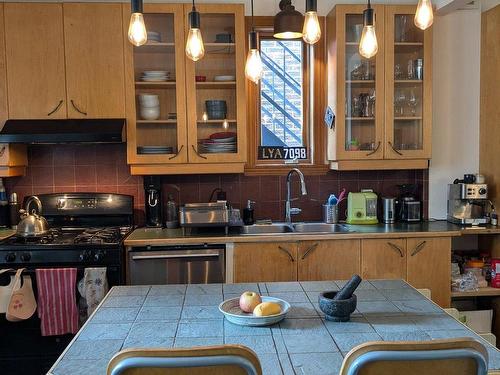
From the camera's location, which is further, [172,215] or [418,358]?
[172,215]

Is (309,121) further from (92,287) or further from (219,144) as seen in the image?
(92,287)

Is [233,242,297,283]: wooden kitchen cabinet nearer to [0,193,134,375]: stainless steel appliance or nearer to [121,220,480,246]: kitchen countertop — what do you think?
[121,220,480,246]: kitchen countertop

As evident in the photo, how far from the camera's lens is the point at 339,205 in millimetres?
3947

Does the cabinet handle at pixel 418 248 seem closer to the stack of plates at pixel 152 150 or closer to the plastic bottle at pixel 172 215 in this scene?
the plastic bottle at pixel 172 215

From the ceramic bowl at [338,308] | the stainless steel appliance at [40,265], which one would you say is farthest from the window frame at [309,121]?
the ceramic bowl at [338,308]

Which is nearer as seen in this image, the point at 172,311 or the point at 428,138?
the point at 172,311

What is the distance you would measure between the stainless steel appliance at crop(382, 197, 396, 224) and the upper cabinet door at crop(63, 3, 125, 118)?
1973 mm

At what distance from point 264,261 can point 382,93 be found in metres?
1.43

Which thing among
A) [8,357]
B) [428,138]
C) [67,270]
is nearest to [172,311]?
[67,270]

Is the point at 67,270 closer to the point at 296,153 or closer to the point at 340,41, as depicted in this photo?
the point at 296,153

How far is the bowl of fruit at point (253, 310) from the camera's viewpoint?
1.79 meters

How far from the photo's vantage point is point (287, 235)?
335 cm

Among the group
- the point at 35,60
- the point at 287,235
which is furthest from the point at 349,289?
the point at 35,60

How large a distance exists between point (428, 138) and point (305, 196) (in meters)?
0.97
